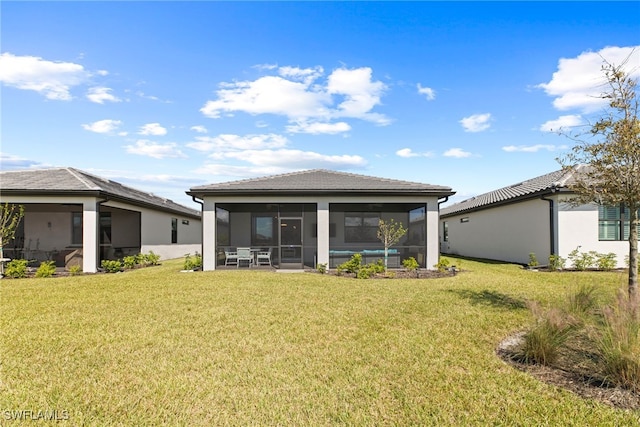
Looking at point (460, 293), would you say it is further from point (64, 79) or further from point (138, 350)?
point (64, 79)

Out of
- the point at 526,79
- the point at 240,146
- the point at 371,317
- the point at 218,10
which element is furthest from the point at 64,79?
the point at 526,79

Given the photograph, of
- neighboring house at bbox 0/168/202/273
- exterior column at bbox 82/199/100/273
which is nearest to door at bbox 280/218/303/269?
neighboring house at bbox 0/168/202/273

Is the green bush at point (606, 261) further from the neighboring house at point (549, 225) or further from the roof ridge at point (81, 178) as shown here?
the roof ridge at point (81, 178)

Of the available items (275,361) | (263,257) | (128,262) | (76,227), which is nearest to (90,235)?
(128,262)

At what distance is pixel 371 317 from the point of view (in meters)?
6.69

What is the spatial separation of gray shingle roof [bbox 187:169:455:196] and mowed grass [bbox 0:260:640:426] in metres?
5.90

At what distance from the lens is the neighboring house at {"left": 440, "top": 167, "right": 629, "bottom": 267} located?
1388 cm

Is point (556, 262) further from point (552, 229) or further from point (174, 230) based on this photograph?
point (174, 230)

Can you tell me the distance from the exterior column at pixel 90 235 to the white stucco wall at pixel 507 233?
705 inches

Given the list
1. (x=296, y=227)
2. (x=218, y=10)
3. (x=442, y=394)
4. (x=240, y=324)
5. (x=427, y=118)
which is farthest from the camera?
(x=296, y=227)

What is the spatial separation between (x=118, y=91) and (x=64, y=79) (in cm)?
156

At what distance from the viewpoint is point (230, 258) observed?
613 inches

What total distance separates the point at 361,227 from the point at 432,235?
6530 mm

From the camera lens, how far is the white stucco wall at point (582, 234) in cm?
1387
